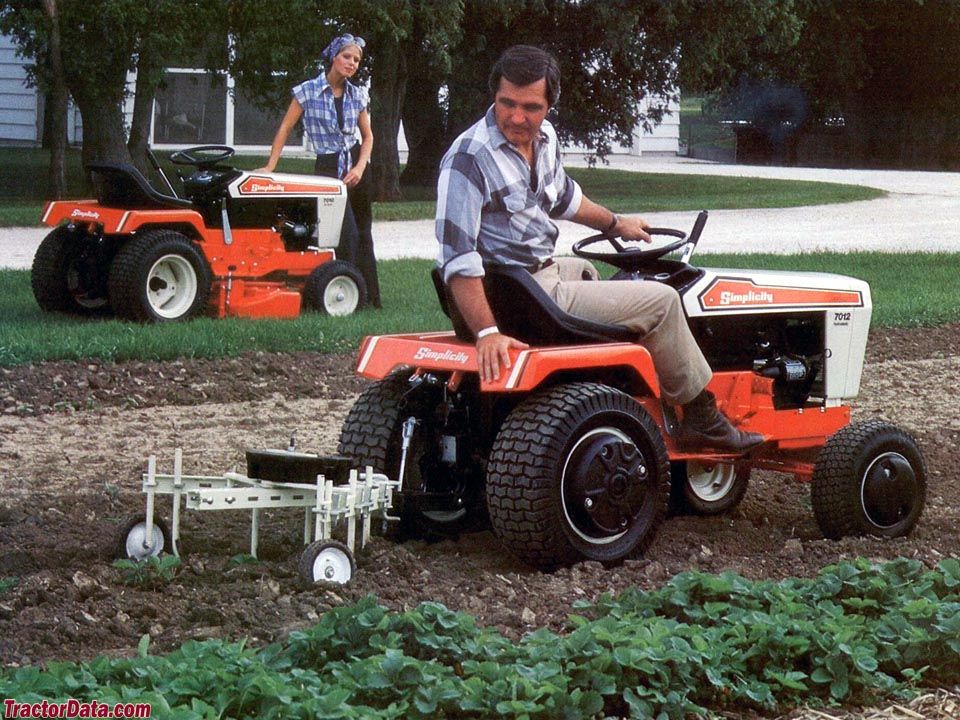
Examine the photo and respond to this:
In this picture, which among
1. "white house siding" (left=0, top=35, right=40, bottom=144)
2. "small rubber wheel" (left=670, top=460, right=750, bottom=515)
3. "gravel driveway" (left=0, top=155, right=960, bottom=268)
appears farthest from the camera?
"white house siding" (left=0, top=35, right=40, bottom=144)

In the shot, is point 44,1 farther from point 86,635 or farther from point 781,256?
point 86,635

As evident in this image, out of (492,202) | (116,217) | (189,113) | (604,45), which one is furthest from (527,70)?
(189,113)

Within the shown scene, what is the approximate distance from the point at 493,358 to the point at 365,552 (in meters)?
0.79

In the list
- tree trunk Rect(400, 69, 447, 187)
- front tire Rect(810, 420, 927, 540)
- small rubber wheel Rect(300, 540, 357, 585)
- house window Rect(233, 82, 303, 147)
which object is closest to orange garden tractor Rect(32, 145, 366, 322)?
front tire Rect(810, 420, 927, 540)

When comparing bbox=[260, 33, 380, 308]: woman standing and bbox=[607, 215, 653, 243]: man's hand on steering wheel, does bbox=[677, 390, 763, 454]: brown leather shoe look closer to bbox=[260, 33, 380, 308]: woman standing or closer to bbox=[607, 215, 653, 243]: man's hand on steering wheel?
bbox=[607, 215, 653, 243]: man's hand on steering wheel

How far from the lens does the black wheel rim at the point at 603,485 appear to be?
5.14m

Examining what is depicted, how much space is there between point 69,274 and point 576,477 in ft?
21.3

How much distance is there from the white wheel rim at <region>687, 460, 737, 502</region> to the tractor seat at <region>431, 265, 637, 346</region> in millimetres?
1085

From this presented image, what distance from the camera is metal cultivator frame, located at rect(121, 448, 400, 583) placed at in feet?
15.9

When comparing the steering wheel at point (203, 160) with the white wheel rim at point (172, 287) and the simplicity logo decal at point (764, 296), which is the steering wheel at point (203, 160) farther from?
the simplicity logo decal at point (764, 296)

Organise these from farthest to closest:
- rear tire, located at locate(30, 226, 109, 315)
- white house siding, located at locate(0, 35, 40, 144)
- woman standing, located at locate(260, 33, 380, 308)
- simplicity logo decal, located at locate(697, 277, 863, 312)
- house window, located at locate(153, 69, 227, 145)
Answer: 1. white house siding, located at locate(0, 35, 40, 144)
2. house window, located at locate(153, 69, 227, 145)
3. rear tire, located at locate(30, 226, 109, 315)
4. woman standing, located at locate(260, 33, 380, 308)
5. simplicity logo decal, located at locate(697, 277, 863, 312)

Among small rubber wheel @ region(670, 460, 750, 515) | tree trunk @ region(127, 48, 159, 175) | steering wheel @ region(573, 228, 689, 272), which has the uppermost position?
tree trunk @ region(127, 48, 159, 175)
